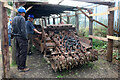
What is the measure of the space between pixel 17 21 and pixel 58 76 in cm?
241

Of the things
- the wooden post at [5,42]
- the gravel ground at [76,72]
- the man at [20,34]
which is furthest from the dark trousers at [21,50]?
the wooden post at [5,42]

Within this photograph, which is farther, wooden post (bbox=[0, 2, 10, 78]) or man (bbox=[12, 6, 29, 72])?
man (bbox=[12, 6, 29, 72])

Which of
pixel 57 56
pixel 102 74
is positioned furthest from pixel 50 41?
pixel 102 74

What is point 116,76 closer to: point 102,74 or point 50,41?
point 102,74

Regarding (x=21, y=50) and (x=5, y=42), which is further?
(x=21, y=50)

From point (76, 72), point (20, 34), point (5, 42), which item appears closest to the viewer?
point (5, 42)

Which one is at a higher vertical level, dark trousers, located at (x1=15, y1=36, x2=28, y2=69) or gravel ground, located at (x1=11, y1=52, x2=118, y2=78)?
dark trousers, located at (x1=15, y1=36, x2=28, y2=69)

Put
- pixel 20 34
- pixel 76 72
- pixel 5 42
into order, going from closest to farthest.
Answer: pixel 5 42, pixel 20 34, pixel 76 72

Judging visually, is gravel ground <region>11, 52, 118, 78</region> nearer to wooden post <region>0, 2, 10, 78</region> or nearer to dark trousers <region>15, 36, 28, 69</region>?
dark trousers <region>15, 36, 28, 69</region>

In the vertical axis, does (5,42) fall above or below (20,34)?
below

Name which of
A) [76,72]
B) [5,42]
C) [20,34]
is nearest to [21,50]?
[20,34]

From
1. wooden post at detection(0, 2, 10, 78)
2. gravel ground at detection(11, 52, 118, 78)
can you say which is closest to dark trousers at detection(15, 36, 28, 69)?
gravel ground at detection(11, 52, 118, 78)

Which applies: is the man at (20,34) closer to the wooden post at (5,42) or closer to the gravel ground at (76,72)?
the gravel ground at (76,72)

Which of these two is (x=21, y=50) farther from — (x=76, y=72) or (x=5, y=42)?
(x=76, y=72)
